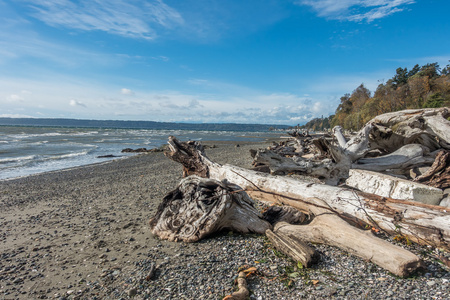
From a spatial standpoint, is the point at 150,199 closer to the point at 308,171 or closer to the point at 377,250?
the point at 308,171

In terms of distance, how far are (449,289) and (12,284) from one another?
5.66m

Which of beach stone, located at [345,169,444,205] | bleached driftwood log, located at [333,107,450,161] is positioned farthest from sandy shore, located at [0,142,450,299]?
bleached driftwood log, located at [333,107,450,161]

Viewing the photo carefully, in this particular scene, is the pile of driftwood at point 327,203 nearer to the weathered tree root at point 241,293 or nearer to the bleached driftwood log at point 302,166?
the bleached driftwood log at point 302,166

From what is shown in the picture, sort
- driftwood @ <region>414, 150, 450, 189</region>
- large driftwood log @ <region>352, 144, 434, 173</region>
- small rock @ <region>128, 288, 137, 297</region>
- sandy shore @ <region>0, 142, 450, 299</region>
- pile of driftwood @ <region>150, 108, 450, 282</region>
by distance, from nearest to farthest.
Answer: sandy shore @ <region>0, 142, 450, 299</region> → small rock @ <region>128, 288, 137, 297</region> → pile of driftwood @ <region>150, 108, 450, 282</region> → driftwood @ <region>414, 150, 450, 189</region> → large driftwood log @ <region>352, 144, 434, 173</region>

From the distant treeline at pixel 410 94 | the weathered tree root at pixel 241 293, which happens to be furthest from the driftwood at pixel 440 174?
the distant treeline at pixel 410 94

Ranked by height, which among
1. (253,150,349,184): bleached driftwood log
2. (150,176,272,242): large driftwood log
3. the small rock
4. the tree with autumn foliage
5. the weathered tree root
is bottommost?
the small rock

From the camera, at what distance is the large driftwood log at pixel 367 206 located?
350 cm

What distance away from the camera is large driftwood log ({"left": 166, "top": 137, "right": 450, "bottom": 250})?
3.50m

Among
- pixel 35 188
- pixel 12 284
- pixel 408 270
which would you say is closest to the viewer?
pixel 408 270

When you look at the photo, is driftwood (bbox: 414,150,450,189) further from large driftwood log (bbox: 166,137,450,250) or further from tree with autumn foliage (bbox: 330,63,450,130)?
tree with autumn foliage (bbox: 330,63,450,130)

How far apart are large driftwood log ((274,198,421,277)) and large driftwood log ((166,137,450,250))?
353 mm

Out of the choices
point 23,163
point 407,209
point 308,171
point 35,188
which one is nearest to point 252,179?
point 308,171

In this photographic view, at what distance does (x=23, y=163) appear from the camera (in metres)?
17.9

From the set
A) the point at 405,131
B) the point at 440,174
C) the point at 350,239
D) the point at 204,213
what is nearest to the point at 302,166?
the point at 440,174
